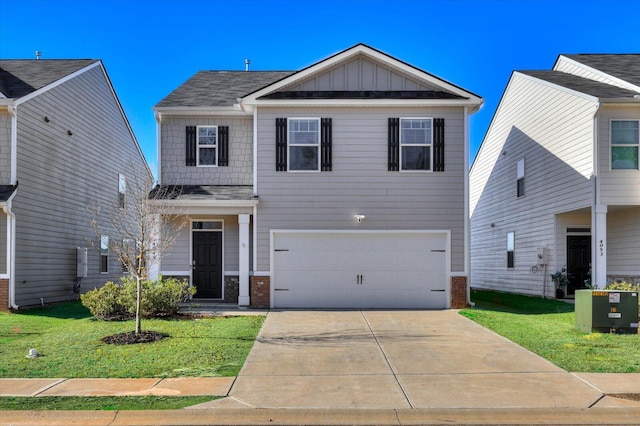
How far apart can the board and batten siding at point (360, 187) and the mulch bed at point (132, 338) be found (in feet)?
18.0

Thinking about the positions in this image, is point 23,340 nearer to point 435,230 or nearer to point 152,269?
point 152,269

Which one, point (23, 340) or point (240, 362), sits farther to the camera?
point (23, 340)

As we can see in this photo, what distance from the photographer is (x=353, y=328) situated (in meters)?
12.8

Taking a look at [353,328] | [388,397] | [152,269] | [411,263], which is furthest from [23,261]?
[388,397]

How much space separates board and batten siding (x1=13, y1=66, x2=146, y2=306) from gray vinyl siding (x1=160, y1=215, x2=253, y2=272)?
301cm

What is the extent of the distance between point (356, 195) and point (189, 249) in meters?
5.12

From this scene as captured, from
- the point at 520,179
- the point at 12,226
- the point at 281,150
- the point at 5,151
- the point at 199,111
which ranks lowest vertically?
the point at 12,226

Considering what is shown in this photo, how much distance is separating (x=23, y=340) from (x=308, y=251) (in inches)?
301

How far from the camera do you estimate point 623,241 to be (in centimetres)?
1781

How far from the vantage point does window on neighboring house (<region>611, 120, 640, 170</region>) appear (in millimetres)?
16344

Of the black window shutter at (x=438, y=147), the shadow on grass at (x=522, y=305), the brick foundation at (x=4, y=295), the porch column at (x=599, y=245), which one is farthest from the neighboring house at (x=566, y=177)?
the brick foundation at (x=4, y=295)

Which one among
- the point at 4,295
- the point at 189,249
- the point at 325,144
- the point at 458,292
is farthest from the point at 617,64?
the point at 4,295

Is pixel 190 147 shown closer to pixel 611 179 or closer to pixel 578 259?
pixel 611 179

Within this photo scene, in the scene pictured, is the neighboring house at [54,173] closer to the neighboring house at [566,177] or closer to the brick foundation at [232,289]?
the brick foundation at [232,289]
